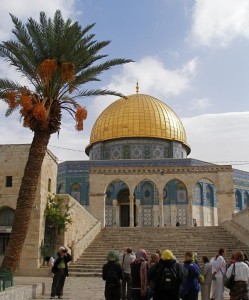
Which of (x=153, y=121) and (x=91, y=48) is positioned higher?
(x=153, y=121)

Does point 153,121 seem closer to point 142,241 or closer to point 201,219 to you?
point 201,219

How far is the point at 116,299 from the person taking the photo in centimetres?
636

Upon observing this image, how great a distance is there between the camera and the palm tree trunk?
10609 millimetres

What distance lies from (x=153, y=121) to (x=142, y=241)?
58.4 ft

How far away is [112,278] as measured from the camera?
20.9 ft

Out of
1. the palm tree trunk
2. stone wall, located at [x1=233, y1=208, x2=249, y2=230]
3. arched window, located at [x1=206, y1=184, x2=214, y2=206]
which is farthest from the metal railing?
arched window, located at [x1=206, y1=184, x2=214, y2=206]

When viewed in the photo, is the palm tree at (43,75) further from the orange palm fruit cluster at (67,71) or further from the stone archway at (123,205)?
the stone archway at (123,205)

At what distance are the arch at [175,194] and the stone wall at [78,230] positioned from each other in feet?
32.5

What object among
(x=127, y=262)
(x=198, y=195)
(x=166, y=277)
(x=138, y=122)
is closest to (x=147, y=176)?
(x=198, y=195)

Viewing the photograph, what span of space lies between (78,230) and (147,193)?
42.5ft

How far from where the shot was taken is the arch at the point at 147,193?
3203 centimetres

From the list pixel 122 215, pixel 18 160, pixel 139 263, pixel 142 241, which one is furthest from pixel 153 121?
pixel 139 263

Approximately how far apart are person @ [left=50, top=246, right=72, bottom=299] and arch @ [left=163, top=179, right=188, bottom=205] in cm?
2210

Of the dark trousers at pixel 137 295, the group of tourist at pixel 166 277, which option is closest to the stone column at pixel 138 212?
the group of tourist at pixel 166 277
